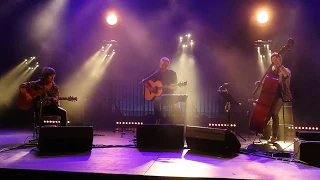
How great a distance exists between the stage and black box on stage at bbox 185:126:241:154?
200 mm

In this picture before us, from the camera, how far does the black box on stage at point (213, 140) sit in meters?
4.27

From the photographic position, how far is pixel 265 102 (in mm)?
4941

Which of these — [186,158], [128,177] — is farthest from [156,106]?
[128,177]

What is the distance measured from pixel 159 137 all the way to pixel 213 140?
93 centimetres

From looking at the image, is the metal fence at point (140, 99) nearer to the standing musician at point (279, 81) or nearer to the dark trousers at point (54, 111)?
the dark trousers at point (54, 111)

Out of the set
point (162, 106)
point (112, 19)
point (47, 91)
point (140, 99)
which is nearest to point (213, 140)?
point (162, 106)

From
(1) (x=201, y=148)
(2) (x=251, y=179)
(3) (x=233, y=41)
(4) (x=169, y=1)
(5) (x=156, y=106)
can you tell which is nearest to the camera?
(2) (x=251, y=179)

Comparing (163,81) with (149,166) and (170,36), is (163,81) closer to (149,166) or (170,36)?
(149,166)

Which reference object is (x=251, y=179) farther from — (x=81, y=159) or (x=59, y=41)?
(x=59, y=41)

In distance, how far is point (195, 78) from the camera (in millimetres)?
10570

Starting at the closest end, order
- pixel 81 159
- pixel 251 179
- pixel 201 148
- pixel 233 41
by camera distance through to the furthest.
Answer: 1. pixel 251 179
2. pixel 81 159
3. pixel 201 148
4. pixel 233 41

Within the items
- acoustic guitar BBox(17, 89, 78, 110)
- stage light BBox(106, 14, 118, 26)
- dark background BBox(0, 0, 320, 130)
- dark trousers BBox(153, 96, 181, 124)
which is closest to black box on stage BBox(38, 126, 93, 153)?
acoustic guitar BBox(17, 89, 78, 110)

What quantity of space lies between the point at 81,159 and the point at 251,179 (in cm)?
214

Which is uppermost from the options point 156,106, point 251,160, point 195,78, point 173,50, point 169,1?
point 169,1
